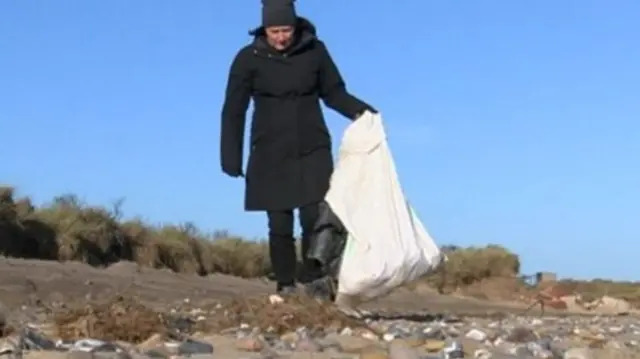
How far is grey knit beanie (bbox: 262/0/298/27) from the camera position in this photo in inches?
311

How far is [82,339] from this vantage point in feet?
17.5

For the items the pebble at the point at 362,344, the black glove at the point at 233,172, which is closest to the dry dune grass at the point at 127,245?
the black glove at the point at 233,172

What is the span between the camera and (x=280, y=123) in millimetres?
8047

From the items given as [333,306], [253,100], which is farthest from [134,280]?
[333,306]

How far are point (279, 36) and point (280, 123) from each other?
507mm

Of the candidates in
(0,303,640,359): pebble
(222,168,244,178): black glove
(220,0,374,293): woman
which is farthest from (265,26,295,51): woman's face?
(0,303,640,359): pebble

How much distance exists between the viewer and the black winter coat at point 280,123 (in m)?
8.00

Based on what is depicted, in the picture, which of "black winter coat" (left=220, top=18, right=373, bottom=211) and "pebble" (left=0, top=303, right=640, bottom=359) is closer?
"pebble" (left=0, top=303, right=640, bottom=359)

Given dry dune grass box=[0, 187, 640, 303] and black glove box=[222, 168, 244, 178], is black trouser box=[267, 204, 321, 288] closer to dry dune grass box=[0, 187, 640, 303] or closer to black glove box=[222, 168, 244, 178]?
black glove box=[222, 168, 244, 178]

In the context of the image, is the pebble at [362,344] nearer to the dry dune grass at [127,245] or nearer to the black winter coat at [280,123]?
the black winter coat at [280,123]

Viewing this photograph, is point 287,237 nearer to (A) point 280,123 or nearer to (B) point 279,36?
(A) point 280,123

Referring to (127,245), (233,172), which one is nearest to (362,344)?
(233,172)

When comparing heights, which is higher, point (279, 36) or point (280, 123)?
point (279, 36)

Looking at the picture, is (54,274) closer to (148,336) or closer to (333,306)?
(333,306)
